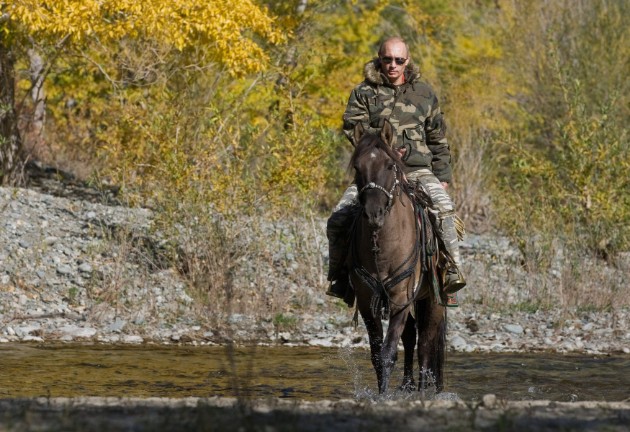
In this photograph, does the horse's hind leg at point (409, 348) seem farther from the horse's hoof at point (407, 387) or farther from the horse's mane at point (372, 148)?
the horse's mane at point (372, 148)

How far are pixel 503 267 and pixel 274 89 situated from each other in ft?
30.3

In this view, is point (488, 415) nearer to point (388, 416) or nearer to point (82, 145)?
point (388, 416)

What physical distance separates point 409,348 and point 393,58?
2.41 m

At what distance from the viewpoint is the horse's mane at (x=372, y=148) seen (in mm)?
8461

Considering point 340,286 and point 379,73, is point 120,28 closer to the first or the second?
point 379,73

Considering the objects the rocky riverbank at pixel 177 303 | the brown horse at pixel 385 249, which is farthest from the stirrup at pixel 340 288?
the rocky riverbank at pixel 177 303

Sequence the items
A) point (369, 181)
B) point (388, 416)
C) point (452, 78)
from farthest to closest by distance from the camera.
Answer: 1. point (452, 78)
2. point (369, 181)
3. point (388, 416)

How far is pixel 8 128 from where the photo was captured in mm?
22359

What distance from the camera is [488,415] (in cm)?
603

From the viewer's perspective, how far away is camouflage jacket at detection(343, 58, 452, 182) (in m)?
9.23

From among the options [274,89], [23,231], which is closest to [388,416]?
[23,231]

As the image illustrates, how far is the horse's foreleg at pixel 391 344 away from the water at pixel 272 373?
0.49m

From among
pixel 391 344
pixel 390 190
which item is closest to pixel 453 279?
pixel 391 344

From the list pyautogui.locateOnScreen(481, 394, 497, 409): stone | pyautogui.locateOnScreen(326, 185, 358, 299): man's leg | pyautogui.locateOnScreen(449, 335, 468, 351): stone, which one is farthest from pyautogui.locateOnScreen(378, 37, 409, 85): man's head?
pyautogui.locateOnScreen(449, 335, 468, 351): stone
